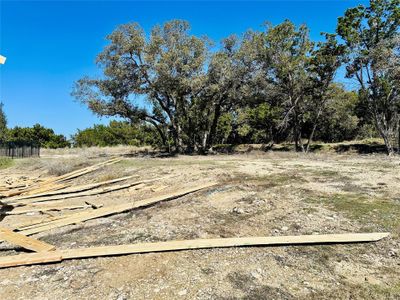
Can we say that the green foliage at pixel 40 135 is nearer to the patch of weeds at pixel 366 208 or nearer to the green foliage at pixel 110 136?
the green foliage at pixel 110 136

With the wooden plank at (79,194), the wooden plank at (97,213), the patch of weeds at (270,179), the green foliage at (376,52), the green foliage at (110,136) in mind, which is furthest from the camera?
the green foliage at (110,136)

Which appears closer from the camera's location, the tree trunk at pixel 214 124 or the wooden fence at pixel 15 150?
the tree trunk at pixel 214 124

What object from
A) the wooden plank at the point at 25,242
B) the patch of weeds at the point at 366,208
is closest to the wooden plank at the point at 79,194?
the wooden plank at the point at 25,242

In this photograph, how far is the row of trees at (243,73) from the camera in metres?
17.2

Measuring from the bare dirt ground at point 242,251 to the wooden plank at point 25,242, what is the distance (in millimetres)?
161

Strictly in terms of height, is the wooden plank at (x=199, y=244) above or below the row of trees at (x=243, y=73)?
below

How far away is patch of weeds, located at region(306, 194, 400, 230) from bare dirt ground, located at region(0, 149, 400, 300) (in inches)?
0.6

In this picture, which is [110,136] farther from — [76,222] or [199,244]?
[199,244]

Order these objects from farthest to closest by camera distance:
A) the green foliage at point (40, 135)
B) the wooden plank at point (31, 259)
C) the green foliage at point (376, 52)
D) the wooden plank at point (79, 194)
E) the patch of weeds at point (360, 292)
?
the green foliage at point (40, 135) → the green foliage at point (376, 52) → the wooden plank at point (79, 194) → the wooden plank at point (31, 259) → the patch of weeds at point (360, 292)

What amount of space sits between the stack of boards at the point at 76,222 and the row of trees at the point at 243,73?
9688mm

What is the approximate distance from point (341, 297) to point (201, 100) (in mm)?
17287

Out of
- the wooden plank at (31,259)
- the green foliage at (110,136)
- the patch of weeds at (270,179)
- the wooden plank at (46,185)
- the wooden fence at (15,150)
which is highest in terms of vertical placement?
the green foliage at (110,136)

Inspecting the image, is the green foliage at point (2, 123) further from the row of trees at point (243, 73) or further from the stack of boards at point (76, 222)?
the stack of boards at point (76, 222)

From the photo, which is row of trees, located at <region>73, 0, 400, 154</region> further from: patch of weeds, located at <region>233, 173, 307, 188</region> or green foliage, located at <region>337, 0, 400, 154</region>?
patch of weeds, located at <region>233, 173, 307, 188</region>
